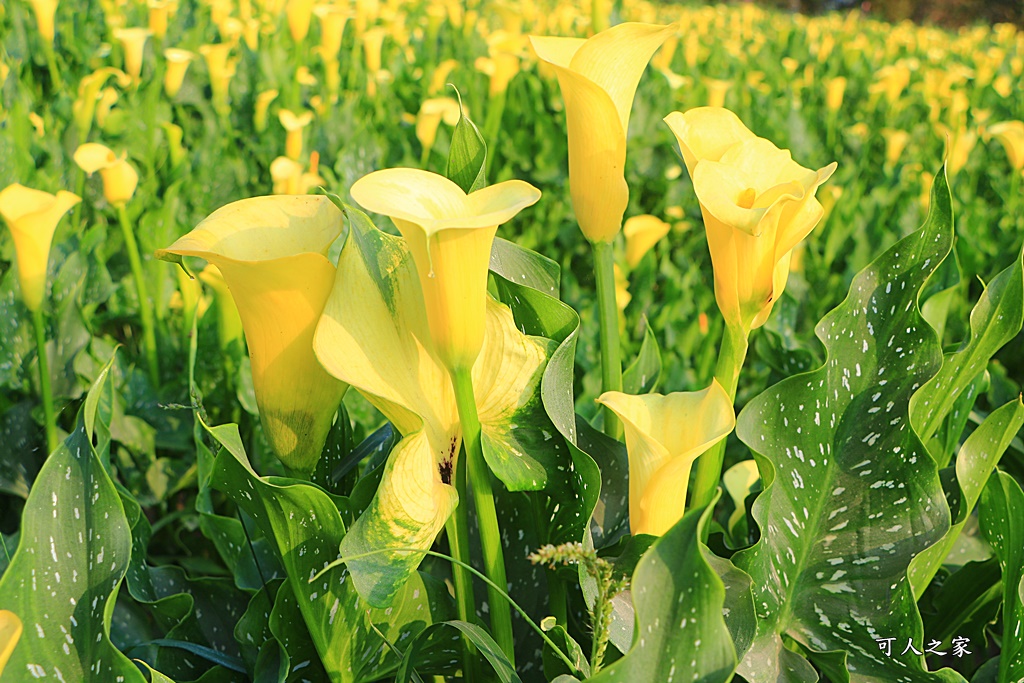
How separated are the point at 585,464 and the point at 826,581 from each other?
0.25m

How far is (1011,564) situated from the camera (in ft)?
2.37

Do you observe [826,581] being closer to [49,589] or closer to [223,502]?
[49,589]

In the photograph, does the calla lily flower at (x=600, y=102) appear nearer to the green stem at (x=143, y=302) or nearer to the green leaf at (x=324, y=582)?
the green leaf at (x=324, y=582)

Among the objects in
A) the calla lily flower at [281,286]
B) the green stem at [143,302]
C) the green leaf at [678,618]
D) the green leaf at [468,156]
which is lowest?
the green stem at [143,302]

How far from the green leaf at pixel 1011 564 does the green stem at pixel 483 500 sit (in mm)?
383

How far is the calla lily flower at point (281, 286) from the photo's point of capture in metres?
0.59

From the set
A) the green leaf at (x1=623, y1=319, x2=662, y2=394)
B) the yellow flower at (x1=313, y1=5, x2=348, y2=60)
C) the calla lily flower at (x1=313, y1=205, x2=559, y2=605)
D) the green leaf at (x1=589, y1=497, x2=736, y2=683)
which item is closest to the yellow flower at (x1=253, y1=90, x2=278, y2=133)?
the yellow flower at (x1=313, y1=5, x2=348, y2=60)

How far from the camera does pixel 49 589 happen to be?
579mm

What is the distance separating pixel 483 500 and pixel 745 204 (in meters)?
0.29

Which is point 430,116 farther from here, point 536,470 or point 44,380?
point 536,470

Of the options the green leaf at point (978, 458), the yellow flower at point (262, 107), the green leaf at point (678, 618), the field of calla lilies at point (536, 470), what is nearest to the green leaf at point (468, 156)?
the field of calla lilies at point (536, 470)

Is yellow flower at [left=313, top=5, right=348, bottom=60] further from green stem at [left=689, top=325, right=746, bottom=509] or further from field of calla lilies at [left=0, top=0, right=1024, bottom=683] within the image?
green stem at [left=689, top=325, right=746, bottom=509]

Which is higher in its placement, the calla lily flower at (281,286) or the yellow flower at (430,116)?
the calla lily flower at (281,286)

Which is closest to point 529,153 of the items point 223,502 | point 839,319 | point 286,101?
point 286,101
